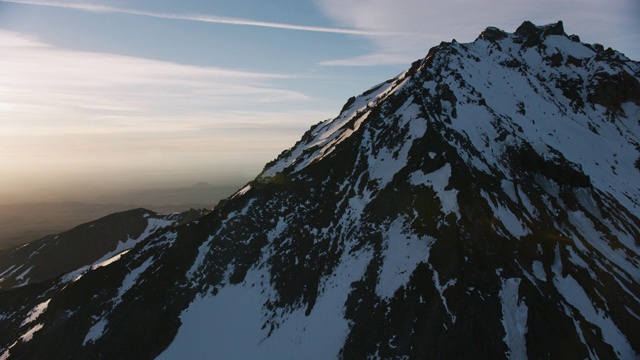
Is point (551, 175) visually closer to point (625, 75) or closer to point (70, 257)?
point (625, 75)

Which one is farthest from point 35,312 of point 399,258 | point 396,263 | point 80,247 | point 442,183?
point 442,183

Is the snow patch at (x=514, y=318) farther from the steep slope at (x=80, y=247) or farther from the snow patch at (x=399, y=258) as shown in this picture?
the steep slope at (x=80, y=247)

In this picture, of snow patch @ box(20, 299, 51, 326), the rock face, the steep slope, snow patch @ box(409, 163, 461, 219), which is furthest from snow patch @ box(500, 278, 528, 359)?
the steep slope

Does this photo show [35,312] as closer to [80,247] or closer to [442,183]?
[80,247]

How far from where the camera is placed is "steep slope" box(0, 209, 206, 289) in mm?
121375

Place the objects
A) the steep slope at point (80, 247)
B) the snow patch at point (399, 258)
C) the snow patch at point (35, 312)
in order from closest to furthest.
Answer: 1. the snow patch at point (399, 258)
2. the snow patch at point (35, 312)
3. the steep slope at point (80, 247)

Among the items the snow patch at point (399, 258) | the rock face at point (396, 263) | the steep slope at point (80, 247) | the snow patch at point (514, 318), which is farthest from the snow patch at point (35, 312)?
the snow patch at point (514, 318)

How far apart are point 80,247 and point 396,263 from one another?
120304mm

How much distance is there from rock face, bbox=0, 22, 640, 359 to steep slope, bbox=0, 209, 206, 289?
39.0 m

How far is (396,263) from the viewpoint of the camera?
160ft

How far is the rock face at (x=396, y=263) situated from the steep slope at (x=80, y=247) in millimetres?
38957

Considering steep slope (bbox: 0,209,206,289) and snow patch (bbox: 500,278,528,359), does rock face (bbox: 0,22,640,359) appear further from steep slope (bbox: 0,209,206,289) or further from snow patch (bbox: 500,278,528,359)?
steep slope (bbox: 0,209,206,289)

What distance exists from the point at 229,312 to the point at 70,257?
322 feet

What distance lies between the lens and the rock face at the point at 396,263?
42.8 m
